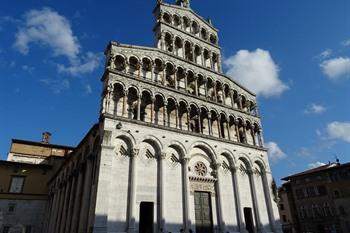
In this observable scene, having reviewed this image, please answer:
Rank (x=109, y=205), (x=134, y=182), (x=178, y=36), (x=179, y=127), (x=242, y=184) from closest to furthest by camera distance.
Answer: (x=109, y=205) < (x=134, y=182) < (x=179, y=127) < (x=242, y=184) < (x=178, y=36)

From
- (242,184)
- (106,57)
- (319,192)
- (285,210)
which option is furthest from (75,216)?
(285,210)

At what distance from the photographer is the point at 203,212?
2005cm

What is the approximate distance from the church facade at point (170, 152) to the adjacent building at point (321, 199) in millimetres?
20788

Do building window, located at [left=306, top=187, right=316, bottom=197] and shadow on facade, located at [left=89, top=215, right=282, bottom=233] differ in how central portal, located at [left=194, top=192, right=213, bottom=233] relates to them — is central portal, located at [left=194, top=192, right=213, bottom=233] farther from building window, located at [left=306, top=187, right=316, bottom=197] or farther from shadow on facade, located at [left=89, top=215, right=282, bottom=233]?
building window, located at [left=306, top=187, right=316, bottom=197]

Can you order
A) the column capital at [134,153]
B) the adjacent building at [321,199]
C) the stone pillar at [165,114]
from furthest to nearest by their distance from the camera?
the adjacent building at [321,199] < the stone pillar at [165,114] < the column capital at [134,153]

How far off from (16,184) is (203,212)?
25.5 meters

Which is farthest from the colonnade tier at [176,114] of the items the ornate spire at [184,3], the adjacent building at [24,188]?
the adjacent building at [24,188]

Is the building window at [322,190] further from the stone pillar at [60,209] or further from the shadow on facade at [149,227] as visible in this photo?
the stone pillar at [60,209]

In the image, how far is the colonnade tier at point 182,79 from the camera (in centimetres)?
2167

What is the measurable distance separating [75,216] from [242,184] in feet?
46.6

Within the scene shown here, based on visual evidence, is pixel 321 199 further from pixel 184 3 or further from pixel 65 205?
pixel 65 205

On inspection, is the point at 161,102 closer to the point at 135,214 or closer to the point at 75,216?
the point at 135,214

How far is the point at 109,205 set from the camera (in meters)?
15.9

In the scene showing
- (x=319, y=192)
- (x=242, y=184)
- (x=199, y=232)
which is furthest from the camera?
(x=319, y=192)
